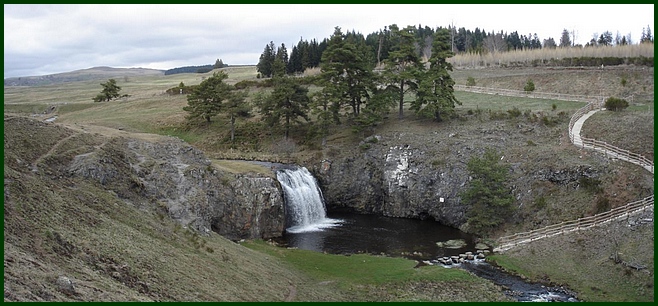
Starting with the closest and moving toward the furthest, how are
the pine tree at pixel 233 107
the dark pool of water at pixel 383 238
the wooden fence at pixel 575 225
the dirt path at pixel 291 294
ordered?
the dirt path at pixel 291 294 < the wooden fence at pixel 575 225 < the dark pool of water at pixel 383 238 < the pine tree at pixel 233 107

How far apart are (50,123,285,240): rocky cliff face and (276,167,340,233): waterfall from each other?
8.66 ft

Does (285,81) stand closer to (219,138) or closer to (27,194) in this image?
(219,138)

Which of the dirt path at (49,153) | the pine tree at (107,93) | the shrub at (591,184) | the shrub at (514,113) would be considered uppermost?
the pine tree at (107,93)

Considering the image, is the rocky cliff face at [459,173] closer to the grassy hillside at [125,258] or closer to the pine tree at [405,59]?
the pine tree at [405,59]

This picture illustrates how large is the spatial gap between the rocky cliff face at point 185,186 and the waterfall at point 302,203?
264 cm

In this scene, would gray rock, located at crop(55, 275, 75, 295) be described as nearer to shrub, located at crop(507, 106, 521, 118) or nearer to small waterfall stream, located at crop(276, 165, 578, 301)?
small waterfall stream, located at crop(276, 165, 578, 301)

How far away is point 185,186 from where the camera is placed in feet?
113

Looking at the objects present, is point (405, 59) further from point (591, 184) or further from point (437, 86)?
point (591, 184)

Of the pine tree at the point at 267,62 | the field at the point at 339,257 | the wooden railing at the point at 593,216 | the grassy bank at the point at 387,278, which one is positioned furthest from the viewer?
the pine tree at the point at 267,62

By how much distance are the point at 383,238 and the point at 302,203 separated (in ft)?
27.7

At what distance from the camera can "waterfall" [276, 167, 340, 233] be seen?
45.0m

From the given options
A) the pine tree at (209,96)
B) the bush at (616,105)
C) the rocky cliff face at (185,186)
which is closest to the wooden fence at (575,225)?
the rocky cliff face at (185,186)

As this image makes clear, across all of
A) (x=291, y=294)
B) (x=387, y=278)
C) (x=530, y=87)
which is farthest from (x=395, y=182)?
(x=530, y=87)

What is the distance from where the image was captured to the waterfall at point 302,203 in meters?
45.0
